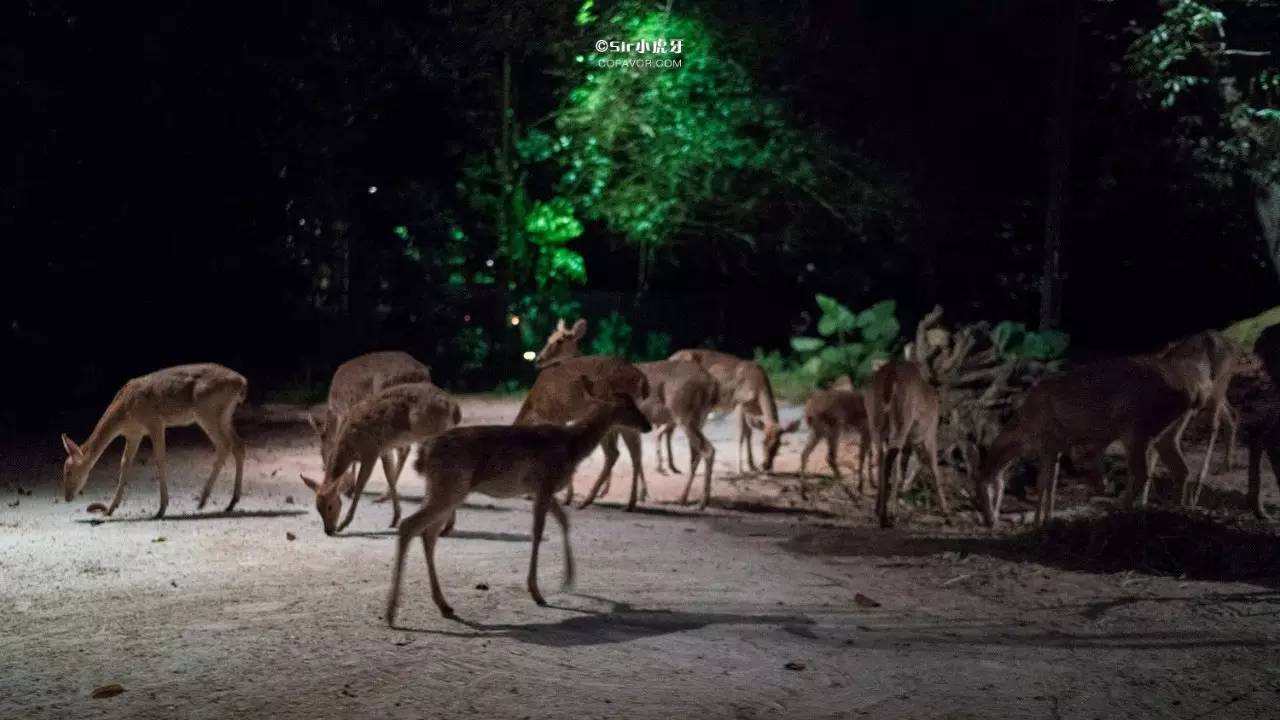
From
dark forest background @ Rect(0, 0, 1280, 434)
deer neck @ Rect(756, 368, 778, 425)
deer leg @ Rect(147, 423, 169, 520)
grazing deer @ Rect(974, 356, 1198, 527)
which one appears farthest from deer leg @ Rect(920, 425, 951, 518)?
dark forest background @ Rect(0, 0, 1280, 434)

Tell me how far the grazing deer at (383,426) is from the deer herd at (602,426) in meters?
0.01

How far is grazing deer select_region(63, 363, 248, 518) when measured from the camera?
12.4 m

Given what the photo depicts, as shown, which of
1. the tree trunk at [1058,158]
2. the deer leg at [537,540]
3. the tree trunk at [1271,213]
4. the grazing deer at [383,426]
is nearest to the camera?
the deer leg at [537,540]

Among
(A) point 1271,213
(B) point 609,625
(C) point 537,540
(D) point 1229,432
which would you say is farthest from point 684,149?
(B) point 609,625

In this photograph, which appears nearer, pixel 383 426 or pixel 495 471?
pixel 495 471

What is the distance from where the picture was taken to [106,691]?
6.23 m

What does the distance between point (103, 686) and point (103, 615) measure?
1666 mm

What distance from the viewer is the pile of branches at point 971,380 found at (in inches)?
634

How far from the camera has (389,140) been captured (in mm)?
27375

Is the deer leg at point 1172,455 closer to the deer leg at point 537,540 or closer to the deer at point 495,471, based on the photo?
the deer at point 495,471

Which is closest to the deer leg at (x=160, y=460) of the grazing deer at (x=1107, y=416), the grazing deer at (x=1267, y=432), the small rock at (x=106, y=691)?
the small rock at (x=106, y=691)

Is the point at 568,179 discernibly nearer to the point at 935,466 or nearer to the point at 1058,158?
the point at 1058,158

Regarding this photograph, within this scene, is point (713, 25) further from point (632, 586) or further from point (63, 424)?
point (632, 586)

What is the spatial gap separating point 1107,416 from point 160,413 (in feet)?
30.2
